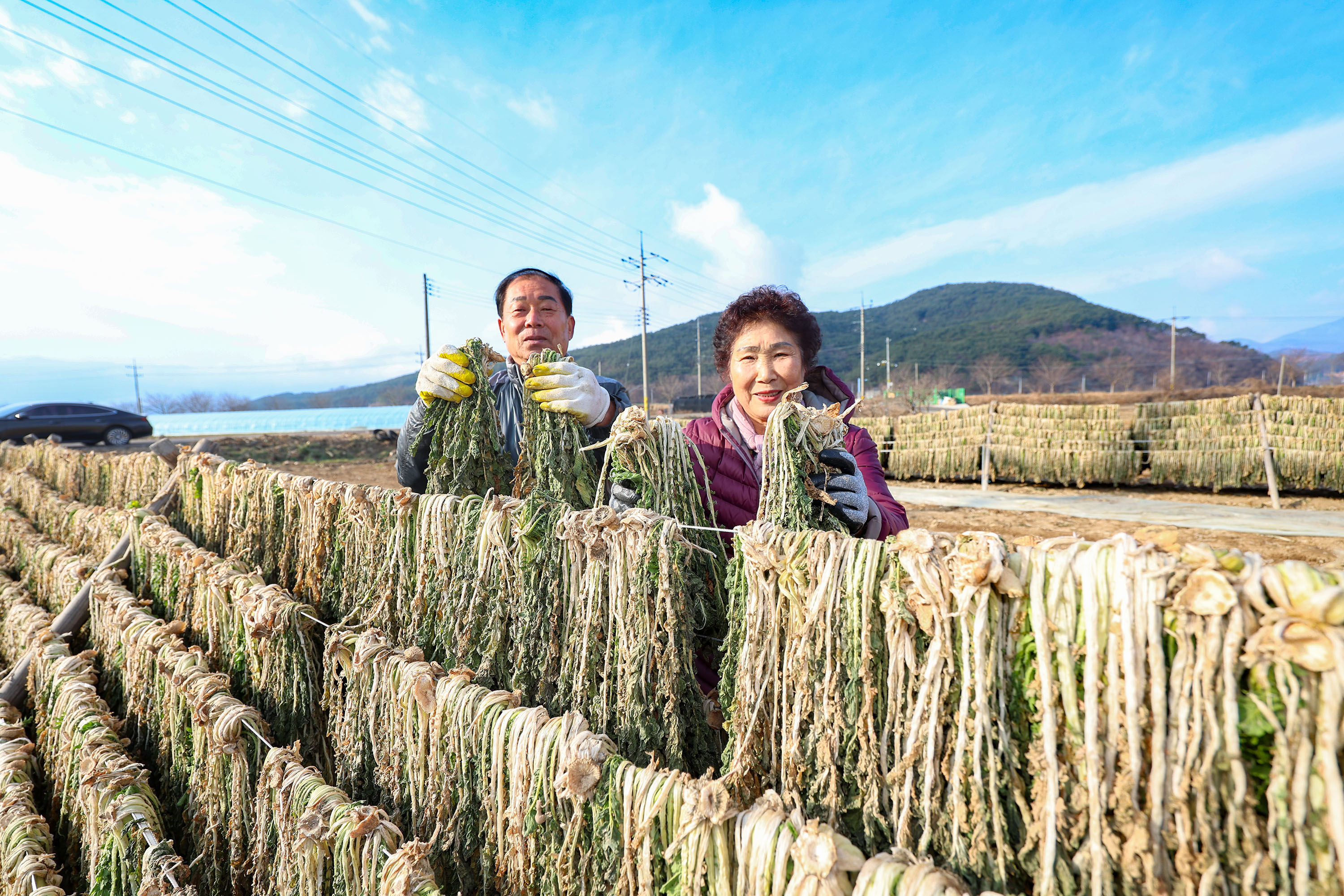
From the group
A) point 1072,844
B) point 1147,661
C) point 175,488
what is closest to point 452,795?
point 1072,844

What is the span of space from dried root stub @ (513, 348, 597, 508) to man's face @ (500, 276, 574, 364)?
49 cm

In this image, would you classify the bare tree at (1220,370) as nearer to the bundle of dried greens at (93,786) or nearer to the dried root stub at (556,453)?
the dried root stub at (556,453)

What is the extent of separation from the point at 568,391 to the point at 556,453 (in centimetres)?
22

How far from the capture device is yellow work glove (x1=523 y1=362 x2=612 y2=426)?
1920mm

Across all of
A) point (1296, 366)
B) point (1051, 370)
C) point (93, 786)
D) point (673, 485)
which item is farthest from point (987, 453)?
point (1051, 370)

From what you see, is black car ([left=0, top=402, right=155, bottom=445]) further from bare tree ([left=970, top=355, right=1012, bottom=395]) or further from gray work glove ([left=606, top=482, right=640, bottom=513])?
bare tree ([left=970, top=355, right=1012, bottom=395])

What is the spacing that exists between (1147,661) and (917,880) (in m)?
0.49

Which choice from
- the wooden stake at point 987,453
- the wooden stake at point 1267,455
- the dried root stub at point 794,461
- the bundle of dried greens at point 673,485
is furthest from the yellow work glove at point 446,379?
the wooden stake at point 1267,455

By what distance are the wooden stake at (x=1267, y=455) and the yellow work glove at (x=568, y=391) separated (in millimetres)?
12949

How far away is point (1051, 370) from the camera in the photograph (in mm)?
56906

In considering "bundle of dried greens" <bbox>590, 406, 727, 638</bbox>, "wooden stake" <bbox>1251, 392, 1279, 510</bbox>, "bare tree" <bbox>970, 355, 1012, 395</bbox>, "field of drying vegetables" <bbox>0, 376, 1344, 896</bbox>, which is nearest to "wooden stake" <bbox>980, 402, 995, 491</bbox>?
"wooden stake" <bbox>1251, 392, 1279, 510</bbox>

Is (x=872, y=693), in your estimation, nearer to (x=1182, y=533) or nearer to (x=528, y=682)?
(x=528, y=682)

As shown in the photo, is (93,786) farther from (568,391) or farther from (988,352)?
(988,352)

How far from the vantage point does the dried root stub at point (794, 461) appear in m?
1.41
